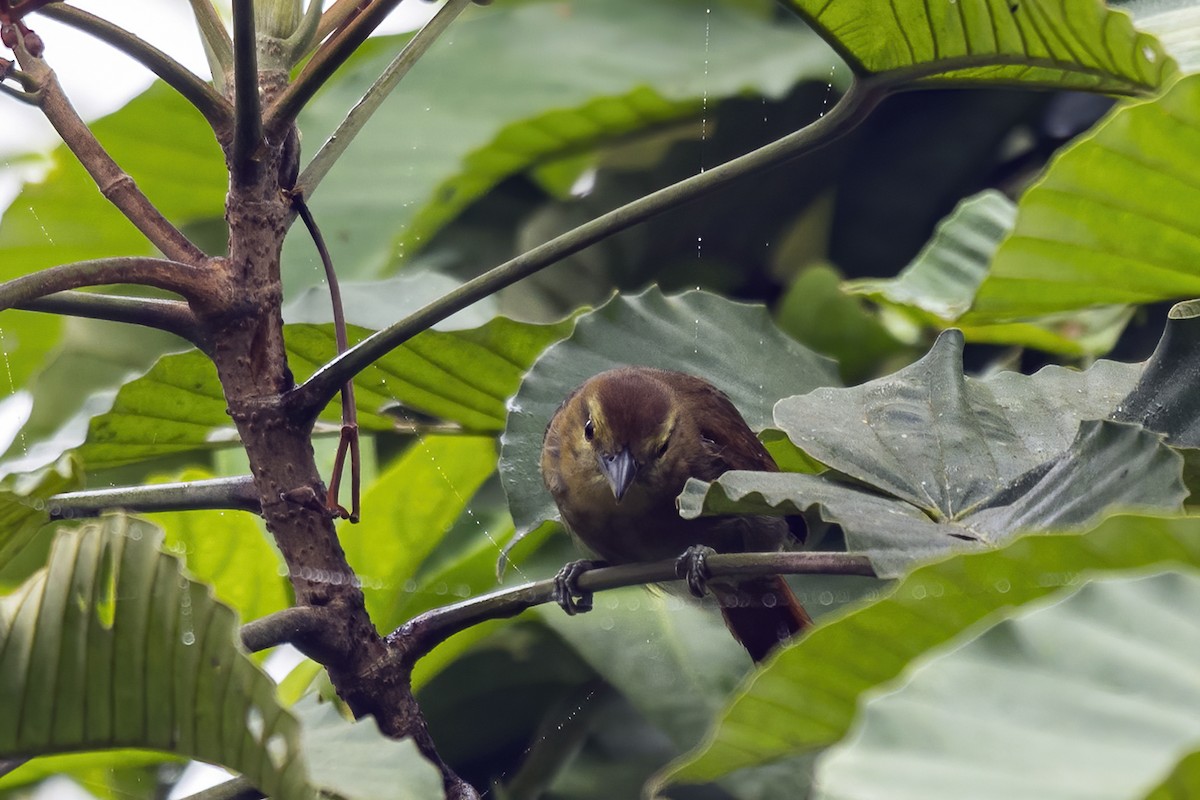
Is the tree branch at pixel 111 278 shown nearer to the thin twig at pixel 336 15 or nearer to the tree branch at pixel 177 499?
the tree branch at pixel 177 499

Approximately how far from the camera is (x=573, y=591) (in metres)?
1.30

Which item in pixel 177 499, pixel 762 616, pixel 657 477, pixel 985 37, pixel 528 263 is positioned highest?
pixel 985 37

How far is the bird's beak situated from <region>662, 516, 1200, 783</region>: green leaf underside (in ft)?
3.52

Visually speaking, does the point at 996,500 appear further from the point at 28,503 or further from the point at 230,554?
the point at 230,554

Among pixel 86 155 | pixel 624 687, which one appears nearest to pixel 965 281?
pixel 624 687

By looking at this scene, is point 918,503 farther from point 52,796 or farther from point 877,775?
point 52,796

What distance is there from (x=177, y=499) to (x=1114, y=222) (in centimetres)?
84

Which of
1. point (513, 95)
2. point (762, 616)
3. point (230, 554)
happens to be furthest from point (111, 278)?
point (513, 95)

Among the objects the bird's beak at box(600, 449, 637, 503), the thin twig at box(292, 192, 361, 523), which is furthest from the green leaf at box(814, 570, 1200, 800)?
the bird's beak at box(600, 449, 637, 503)

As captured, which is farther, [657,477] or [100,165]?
[657,477]

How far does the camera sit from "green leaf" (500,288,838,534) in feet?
5.02

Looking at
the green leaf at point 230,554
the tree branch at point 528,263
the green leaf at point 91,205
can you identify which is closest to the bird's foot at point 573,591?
the tree branch at point 528,263

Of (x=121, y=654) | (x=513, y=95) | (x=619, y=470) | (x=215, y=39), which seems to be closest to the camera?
(x=121, y=654)

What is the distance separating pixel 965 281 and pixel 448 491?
2.83ft
